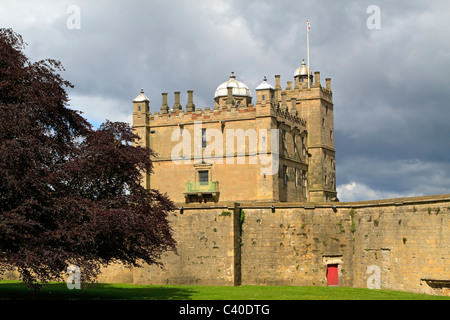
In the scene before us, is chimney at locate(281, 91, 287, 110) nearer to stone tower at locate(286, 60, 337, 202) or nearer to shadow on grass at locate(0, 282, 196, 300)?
stone tower at locate(286, 60, 337, 202)

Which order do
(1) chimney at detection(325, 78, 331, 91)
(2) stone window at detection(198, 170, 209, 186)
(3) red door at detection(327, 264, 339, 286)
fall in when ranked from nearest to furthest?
1. (3) red door at detection(327, 264, 339, 286)
2. (2) stone window at detection(198, 170, 209, 186)
3. (1) chimney at detection(325, 78, 331, 91)

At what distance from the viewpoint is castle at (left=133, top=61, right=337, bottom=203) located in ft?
188

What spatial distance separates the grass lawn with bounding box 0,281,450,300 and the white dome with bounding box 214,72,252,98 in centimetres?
3157

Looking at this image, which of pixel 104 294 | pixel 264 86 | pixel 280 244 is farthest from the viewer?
pixel 264 86

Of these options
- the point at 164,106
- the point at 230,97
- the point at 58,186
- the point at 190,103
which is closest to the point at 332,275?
the point at 58,186

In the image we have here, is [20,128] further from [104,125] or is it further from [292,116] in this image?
[292,116]

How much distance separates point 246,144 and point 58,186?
31881 millimetres

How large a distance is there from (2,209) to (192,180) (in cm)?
3493

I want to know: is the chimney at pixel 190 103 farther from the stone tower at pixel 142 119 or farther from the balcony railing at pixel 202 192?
the balcony railing at pixel 202 192

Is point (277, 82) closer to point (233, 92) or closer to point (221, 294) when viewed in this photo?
point (233, 92)

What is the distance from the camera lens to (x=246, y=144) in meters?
57.9

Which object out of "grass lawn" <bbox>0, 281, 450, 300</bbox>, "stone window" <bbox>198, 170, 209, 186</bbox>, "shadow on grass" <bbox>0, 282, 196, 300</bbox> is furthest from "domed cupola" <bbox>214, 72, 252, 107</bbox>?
"shadow on grass" <bbox>0, 282, 196, 300</bbox>

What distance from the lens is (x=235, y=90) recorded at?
65875 mm
